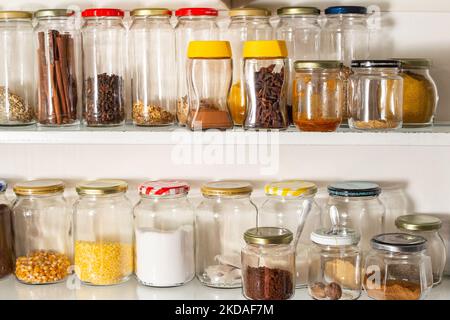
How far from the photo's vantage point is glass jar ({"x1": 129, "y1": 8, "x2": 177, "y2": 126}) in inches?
60.8

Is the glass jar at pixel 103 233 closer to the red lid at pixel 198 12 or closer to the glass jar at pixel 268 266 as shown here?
the glass jar at pixel 268 266

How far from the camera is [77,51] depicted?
5.05 feet

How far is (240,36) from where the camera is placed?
1558 millimetres

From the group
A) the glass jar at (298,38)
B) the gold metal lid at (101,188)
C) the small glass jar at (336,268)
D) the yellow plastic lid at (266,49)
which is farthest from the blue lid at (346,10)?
the gold metal lid at (101,188)

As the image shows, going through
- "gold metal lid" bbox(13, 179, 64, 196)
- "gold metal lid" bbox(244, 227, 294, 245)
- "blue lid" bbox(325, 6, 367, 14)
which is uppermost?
"blue lid" bbox(325, 6, 367, 14)

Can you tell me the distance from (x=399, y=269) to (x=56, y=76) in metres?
Answer: 0.77

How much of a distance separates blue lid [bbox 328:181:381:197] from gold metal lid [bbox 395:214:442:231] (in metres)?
0.08

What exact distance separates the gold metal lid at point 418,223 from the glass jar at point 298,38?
307mm

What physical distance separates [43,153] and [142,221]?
0.90ft

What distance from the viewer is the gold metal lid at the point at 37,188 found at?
5.16 feet

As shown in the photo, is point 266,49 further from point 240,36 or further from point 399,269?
point 399,269

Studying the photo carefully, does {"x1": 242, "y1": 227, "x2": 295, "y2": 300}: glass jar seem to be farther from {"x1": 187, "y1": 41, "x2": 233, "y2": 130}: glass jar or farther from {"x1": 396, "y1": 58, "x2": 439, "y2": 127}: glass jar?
{"x1": 396, "y1": 58, "x2": 439, "y2": 127}: glass jar

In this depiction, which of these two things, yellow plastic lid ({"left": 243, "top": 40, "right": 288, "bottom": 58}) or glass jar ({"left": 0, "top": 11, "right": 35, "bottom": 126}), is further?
glass jar ({"left": 0, "top": 11, "right": 35, "bottom": 126})

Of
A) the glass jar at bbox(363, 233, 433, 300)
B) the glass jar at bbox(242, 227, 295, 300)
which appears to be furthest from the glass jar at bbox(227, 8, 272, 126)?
the glass jar at bbox(363, 233, 433, 300)
